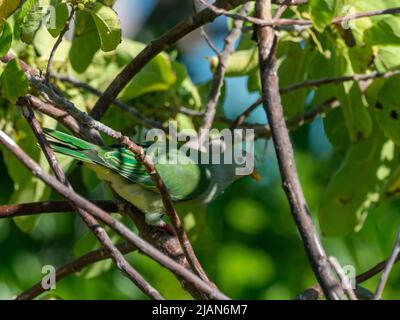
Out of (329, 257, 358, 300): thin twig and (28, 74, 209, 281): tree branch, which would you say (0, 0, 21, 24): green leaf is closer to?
(28, 74, 209, 281): tree branch

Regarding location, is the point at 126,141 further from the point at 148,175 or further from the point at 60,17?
the point at 148,175

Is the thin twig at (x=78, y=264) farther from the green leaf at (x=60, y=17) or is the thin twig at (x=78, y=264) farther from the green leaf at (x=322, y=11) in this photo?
the green leaf at (x=322, y=11)

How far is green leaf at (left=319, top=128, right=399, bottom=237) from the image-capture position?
316cm

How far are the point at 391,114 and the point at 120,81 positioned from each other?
0.86 m

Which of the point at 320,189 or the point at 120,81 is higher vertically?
the point at 120,81

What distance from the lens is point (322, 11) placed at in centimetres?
233

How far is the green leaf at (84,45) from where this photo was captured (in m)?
2.74

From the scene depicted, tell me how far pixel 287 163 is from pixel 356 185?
122 cm

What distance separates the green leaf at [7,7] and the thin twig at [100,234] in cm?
24

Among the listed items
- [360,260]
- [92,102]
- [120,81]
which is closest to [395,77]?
[120,81]

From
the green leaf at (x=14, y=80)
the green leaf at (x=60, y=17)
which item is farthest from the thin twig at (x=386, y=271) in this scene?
the green leaf at (x=60, y=17)

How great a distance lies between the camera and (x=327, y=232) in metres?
3.21

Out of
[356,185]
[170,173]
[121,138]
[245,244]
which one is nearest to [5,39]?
[121,138]
